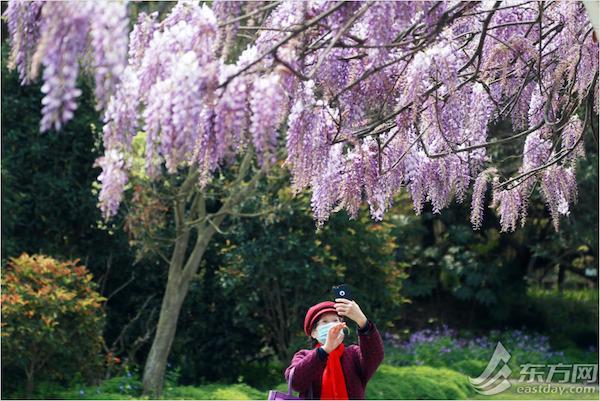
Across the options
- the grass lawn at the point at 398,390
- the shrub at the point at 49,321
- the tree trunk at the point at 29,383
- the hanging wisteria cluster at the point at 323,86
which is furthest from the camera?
the grass lawn at the point at 398,390

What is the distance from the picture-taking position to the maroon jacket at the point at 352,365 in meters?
3.98

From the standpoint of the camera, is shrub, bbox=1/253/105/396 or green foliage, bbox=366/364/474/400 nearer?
shrub, bbox=1/253/105/396

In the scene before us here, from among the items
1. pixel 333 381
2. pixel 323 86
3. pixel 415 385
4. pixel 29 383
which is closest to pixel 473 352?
pixel 415 385

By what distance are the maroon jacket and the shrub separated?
418cm

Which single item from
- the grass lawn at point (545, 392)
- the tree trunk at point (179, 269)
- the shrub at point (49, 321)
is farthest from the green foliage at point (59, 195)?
the grass lawn at point (545, 392)

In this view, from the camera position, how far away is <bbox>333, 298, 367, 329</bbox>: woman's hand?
394 centimetres

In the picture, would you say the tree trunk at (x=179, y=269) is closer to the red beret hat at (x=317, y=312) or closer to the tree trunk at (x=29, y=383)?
the tree trunk at (x=29, y=383)

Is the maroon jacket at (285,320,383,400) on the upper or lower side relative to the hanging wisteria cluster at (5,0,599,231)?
lower

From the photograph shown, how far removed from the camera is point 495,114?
5016 mm

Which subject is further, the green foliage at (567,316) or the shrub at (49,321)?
the green foliage at (567,316)

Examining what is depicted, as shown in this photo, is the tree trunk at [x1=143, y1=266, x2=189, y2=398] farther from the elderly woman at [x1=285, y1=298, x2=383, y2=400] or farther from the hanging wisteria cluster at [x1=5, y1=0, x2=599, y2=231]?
the elderly woman at [x1=285, y1=298, x2=383, y2=400]

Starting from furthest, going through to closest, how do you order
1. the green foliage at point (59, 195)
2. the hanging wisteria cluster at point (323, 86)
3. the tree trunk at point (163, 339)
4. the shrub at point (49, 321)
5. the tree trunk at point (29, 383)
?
the green foliage at point (59, 195) < the tree trunk at point (163, 339) < the tree trunk at point (29, 383) < the shrub at point (49, 321) < the hanging wisteria cluster at point (323, 86)

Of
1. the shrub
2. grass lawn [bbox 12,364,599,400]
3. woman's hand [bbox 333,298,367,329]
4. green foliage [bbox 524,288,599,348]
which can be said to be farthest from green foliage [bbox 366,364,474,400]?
woman's hand [bbox 333,298,367,329]

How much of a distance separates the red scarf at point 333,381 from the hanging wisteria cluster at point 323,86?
71 cm
